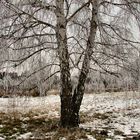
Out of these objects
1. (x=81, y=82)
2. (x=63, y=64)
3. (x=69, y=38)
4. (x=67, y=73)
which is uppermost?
(x=69, y=38)

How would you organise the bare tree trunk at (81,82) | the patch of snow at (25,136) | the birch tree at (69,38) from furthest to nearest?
1. the bare tree trunk at (81,82)
2. the birch tree at (69,38)
3. the patch of snow at (25,136)

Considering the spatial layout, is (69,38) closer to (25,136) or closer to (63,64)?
(63,64)

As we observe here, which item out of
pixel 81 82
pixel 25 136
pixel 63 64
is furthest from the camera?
pixel 81 82

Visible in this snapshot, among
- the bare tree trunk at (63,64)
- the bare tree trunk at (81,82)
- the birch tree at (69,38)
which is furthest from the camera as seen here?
the bare tree trunk at (81,82)

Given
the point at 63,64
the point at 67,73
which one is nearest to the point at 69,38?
the point at 63,64

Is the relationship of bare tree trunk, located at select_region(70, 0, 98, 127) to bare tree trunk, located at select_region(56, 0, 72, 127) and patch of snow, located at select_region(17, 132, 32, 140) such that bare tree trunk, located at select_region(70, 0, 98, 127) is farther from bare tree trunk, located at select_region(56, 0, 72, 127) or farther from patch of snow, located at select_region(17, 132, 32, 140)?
patch of snow, located at select_region(17, 132, 32, 140)

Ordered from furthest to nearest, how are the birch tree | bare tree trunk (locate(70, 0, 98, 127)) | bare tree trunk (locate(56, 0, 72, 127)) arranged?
bare tree trunk (locate(70, 0, 98, 127)), bare tree trunk (locate(56, 0, 72, 127)), the birch tree

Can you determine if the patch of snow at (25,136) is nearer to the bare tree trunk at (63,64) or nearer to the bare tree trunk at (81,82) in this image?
the bare tree trunk at (63,64)

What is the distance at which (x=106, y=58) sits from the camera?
990 centimetres

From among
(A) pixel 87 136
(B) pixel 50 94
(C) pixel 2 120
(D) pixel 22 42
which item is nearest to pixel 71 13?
(D) pixel 22 42

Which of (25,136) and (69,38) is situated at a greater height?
(69,38)

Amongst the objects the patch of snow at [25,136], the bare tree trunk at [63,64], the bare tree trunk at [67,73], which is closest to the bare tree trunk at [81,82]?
the bare tree trunk at [67,73]

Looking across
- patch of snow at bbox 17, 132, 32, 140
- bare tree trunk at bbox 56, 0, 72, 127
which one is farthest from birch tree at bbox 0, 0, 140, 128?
patch of snow at bbox 17, 132, 32, 140

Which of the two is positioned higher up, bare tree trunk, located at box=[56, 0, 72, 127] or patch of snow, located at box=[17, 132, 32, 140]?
bare tree trunk, located at box=[56, 0, 72, 127]
